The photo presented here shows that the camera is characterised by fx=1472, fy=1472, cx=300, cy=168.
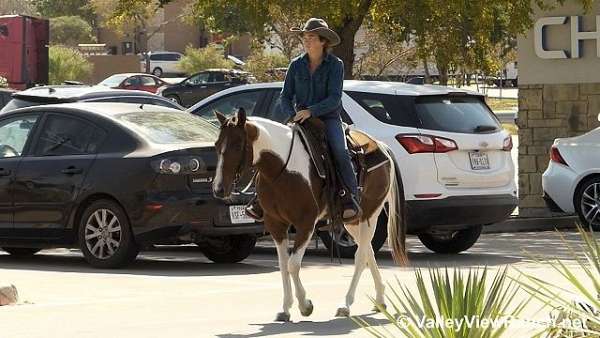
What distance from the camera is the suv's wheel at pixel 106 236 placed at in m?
13.6

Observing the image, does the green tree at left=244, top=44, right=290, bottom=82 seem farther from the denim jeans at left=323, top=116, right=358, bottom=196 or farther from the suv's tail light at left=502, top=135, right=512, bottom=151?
the denim jeans at left=323, top=116, right=358, bottom=196

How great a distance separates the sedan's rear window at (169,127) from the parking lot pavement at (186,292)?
4.12 feet

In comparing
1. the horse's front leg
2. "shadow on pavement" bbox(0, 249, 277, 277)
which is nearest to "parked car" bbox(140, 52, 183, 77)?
"shadow on pavement" bbox(0, 249, 277, 277)

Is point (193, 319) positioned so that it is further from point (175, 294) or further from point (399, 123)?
point (399, 123)

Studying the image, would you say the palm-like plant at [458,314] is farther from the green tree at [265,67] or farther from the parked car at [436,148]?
the green tree at [265,67]

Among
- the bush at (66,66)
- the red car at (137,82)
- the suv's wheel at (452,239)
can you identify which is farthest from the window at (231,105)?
the bush at (66,66)

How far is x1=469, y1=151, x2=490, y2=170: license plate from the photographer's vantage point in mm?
14953

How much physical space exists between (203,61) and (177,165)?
58255 millimetres

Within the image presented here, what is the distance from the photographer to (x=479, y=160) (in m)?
15.0

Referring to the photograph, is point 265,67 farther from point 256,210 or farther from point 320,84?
point 256,210

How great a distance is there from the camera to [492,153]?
15180 millimetres

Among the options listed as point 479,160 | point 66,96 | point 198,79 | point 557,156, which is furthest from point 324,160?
point 198,79

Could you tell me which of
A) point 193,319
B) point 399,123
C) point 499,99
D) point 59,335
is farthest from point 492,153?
point 499,99

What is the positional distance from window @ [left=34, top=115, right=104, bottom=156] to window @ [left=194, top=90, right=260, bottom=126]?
65.7 inches
